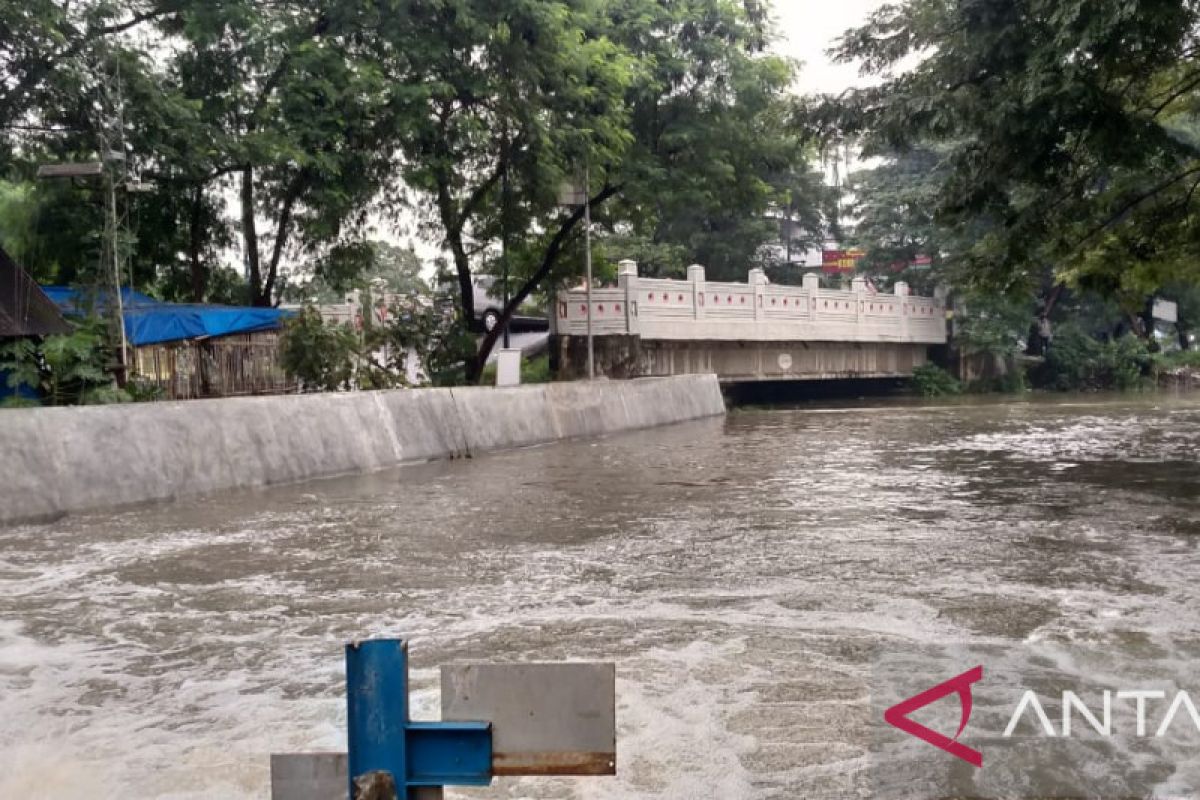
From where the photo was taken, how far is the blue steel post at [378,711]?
189 centimetres

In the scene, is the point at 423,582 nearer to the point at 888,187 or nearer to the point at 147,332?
the point at 147,332

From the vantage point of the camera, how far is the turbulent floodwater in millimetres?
2998

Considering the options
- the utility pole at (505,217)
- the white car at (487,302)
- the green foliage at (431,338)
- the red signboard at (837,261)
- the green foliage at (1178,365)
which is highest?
the red signboard at (837,261)

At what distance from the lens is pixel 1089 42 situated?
25.5 ft

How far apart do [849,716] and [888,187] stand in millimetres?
36456

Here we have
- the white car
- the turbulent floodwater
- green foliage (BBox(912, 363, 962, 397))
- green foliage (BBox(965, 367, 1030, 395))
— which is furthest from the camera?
green foliage (BBox(965, 367, 1030, 395))

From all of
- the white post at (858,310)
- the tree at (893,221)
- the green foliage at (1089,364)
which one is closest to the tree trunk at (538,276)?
the white post at (858,310)

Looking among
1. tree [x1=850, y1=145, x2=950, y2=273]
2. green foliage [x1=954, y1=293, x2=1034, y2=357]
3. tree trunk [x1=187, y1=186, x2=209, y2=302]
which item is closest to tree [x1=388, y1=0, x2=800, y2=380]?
tree trunk [x1=187, y1=186, x2=209, y2=302]

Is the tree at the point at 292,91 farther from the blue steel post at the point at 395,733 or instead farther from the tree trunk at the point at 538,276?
the blue steel post at the point at 395,733

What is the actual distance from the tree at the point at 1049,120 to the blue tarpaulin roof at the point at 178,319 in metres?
9.03

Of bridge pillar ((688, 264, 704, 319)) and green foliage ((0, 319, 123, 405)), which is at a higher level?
bridge pillar ((688, 264, 704, 319))

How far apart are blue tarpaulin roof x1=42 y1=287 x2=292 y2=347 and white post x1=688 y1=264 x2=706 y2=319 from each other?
41.5 feet

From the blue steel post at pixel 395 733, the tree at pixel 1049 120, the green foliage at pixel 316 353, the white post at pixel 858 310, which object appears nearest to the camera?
the blue steel post at pixel 395 733

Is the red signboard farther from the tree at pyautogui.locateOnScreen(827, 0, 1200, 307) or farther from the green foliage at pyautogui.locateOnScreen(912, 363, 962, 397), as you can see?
the tree at pyautogui.locateOnScreen(827, 0, 1200, 307)
